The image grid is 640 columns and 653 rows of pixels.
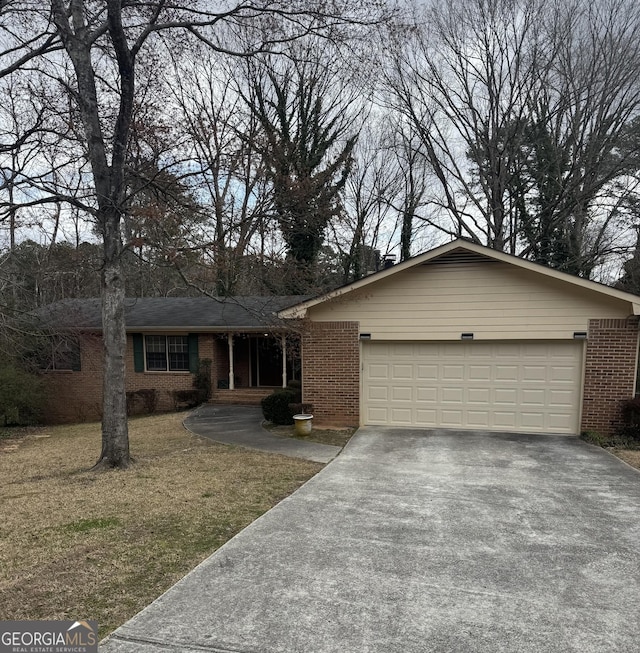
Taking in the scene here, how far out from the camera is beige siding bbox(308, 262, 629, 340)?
9.23 meters

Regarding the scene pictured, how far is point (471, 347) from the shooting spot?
32.4ft

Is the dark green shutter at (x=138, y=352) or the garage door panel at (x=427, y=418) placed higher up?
the dark green shutter at (x=138, y=352)

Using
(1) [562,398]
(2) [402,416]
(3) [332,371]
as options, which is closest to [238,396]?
(3) [332,371]

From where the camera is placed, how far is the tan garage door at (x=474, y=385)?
9.48 metres

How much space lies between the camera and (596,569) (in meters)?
3.83

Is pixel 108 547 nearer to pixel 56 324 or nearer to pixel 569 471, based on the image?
pixel 569 471

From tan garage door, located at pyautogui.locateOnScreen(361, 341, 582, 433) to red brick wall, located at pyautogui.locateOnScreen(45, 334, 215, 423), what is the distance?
8.60 metres

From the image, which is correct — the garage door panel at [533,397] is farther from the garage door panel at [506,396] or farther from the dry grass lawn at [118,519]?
the dry grass lawn at [118,519]

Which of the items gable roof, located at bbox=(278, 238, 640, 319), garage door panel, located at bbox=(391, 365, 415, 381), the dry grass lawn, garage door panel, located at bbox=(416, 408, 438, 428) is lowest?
garage door panel, located at bbox=(416, 408, 438, 428)

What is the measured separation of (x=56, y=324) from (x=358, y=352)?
10.7 metres

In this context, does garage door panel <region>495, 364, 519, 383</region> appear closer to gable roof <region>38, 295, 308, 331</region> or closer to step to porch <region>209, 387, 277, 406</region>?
gable roof <region>38, 295, 308, 331</region>

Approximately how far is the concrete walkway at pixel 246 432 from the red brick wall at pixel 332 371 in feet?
4.59

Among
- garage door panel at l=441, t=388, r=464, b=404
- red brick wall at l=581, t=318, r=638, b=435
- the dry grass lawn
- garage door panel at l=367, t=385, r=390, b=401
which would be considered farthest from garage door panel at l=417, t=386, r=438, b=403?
the dry grass lawn

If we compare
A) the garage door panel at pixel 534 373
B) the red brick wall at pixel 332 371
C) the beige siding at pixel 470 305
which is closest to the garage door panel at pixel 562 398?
the garage door panel at pixel 534 373
